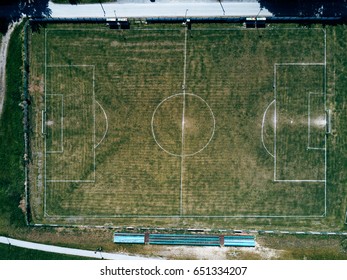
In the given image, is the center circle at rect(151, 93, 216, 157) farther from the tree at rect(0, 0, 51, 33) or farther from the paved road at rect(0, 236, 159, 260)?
the tree at rect(0, 0, 51, 33)

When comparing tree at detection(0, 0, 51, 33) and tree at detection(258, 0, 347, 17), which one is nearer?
tree at detection(258, 0, 347, 17)

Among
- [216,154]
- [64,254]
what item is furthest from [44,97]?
[216,154]

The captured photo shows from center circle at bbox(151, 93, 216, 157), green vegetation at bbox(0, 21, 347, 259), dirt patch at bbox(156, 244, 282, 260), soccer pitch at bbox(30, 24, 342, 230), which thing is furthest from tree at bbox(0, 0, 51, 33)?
dirt patch at bbox(156, 244, 282, 260)

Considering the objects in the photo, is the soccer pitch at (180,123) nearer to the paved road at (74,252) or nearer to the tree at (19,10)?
the tree at (19,10)

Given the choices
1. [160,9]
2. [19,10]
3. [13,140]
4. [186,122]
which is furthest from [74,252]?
[160,9]

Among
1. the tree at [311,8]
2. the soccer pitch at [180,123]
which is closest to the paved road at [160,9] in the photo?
the tree at [311,8]

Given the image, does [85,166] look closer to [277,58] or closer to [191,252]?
[191,252]
